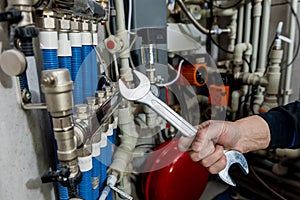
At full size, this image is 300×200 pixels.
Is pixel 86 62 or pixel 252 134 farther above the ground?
pixel 86 62

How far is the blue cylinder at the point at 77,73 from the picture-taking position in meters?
0.50

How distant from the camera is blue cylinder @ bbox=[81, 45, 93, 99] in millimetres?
537

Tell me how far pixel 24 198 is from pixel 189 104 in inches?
36.6

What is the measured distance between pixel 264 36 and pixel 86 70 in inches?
47.6

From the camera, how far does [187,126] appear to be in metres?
0.50

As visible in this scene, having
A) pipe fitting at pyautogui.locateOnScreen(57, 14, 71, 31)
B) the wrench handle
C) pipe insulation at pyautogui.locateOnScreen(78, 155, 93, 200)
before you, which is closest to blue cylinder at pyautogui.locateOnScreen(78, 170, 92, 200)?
pipe insulation at pyautogui.locateOnScreen(78, 155, 93, 200)

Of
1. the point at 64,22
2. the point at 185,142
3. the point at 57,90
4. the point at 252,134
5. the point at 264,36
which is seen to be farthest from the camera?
the point at 264,36

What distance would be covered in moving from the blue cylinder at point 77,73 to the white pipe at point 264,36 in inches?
48.0

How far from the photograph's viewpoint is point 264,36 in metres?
1.35

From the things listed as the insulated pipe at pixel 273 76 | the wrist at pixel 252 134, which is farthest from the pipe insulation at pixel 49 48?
the insulated pipe at pixel 273 76

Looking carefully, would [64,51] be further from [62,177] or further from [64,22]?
[62,177]

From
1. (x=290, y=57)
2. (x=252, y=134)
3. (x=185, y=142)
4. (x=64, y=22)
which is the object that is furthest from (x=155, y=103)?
(x=290, y=57)

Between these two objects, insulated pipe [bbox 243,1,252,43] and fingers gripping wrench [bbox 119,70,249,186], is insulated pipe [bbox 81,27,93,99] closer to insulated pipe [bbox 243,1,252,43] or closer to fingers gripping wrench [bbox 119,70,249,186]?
fingers gripping wrench [bbox 119,70,249,186]

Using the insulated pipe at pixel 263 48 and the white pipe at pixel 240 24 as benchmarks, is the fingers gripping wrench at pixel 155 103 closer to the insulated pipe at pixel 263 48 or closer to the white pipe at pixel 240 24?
the insulated pipe at pixel 263 48
